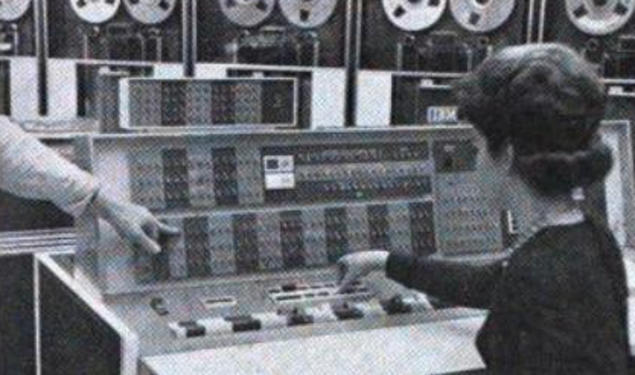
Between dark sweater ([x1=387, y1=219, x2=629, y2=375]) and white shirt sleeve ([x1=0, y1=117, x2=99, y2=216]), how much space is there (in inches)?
41.4

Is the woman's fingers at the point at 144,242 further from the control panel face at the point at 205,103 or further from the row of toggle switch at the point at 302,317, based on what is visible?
the control panel face at the point at 205,103

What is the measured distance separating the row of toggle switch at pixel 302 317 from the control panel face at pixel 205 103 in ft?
2.13

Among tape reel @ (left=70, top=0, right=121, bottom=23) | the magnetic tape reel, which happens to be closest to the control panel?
the magnetic tape reel

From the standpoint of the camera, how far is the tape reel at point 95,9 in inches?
282

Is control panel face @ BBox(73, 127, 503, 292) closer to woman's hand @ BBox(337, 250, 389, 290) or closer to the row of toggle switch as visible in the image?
woman's hand @ BBox(337, 250, 389, 290)

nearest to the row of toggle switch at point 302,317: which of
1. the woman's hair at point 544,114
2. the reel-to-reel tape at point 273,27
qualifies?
the woman's hair at point 544,114

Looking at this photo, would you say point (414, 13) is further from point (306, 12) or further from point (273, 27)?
point (273, 27)

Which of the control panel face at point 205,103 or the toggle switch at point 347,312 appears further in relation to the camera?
the control panel face at point 205,103

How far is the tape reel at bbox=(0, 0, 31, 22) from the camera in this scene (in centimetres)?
706

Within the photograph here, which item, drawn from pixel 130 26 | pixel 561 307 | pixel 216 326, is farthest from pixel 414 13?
pixel 561 307

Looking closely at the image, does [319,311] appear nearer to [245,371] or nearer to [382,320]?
[382,320]

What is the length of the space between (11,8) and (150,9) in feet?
2.78

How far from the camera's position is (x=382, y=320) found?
8.46ft

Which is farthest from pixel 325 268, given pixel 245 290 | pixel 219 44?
pixel 219 44
